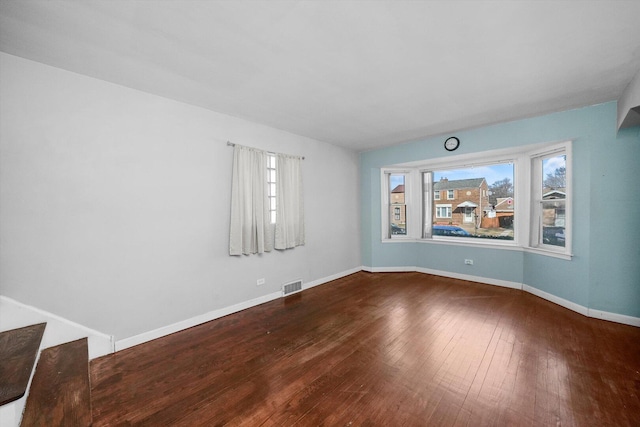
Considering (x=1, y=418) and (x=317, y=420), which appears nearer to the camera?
(x=1, y=418)

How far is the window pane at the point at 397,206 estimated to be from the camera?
546 centimetres

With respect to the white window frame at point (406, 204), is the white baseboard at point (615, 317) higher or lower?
lower

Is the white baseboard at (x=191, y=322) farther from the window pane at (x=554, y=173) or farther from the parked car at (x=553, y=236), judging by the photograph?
the window pane at (x=554, y=173)

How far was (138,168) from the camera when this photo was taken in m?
2.67

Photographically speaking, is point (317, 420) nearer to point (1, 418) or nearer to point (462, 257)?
point (1, 418)

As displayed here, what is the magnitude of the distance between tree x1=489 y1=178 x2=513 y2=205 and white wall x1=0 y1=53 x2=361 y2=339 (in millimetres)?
4112

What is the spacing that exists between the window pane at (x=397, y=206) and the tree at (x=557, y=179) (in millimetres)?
2322

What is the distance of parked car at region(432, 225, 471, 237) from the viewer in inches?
195

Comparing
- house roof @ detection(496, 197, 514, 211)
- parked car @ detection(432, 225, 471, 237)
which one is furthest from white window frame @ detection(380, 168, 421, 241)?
house roof @ detection(496, 197, 514, 211)

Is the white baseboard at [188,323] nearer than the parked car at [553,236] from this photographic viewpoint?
Yes

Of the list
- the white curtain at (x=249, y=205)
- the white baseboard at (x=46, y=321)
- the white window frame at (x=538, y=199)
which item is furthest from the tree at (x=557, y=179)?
the white baseboard at (x=46, y=321)

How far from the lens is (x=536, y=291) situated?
12.7 feet

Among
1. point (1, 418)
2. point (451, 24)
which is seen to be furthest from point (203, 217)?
point (451, 24)

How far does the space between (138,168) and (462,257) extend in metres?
5.29
